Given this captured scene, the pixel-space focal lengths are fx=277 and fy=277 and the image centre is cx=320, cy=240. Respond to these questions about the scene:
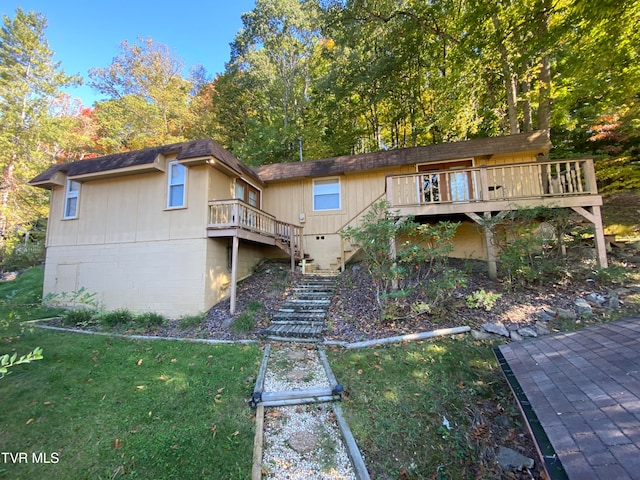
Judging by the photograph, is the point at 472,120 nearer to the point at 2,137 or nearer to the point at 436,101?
the point at 436,101

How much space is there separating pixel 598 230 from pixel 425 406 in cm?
666

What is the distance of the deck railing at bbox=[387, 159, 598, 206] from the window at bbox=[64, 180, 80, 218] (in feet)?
36.1

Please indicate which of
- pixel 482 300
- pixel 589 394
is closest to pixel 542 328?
pixel 482 300

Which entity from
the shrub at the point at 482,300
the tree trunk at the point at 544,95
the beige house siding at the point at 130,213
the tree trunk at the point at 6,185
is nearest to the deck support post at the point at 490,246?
the shrub at the point at 482,300

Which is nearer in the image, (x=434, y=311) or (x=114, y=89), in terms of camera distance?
(x=434, y=311)

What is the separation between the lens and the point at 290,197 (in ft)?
39.1

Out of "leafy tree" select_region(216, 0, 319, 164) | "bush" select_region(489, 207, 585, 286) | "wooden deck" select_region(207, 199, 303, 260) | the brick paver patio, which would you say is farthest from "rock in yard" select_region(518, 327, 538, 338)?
"leafy tree" select_region(216, 0, 319, 164)

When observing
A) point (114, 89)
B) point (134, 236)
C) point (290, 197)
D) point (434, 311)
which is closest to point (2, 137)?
point (114, 89)

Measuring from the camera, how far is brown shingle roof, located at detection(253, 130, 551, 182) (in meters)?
9.09

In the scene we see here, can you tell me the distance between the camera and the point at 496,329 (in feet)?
17.0

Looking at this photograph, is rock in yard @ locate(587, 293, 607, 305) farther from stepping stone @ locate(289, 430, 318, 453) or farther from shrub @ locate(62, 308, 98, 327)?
shrub @ locate(62, 308, 98, 327)

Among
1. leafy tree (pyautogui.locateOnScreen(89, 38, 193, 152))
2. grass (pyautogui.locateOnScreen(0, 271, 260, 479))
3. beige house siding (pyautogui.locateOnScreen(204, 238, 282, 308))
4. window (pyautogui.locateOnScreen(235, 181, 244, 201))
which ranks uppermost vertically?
leafy tree (pyautogui.locateOnScreen(89, 38, 193, 152))

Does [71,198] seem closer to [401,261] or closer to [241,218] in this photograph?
[241,218]

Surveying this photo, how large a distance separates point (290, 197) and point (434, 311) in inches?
306
